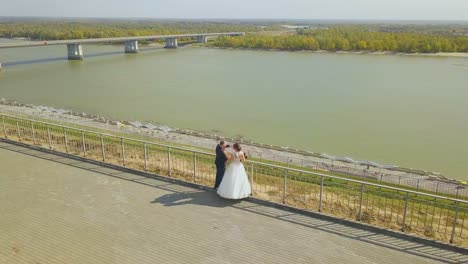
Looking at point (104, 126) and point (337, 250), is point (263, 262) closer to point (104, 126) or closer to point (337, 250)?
point (337, 250)

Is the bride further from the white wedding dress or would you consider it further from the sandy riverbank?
the sandy riverbank

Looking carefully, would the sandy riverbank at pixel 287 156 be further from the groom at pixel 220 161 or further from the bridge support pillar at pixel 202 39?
the bridge support pillar at pixel 202 39

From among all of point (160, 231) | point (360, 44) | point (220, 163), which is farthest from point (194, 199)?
point (360, 44)

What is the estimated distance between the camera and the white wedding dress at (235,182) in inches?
321

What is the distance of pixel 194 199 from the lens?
846 cm

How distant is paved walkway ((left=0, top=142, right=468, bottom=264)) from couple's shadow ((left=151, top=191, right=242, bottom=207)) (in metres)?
0.02

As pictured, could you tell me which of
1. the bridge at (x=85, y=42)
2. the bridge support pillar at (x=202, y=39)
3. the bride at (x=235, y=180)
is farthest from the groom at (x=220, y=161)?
the bridge support pillar at (x=202, y=39)

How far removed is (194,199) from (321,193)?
256 cm

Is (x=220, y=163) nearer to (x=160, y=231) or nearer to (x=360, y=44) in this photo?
(x=160, y=231)

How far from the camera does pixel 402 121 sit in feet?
84.0

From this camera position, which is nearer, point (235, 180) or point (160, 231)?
point (160, 231)

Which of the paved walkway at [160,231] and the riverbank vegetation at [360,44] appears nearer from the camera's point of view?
the paved walkway at [160,231]

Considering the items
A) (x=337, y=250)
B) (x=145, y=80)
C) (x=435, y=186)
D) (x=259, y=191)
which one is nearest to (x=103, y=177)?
(x=259, y=191)

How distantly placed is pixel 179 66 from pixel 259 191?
48.7m
